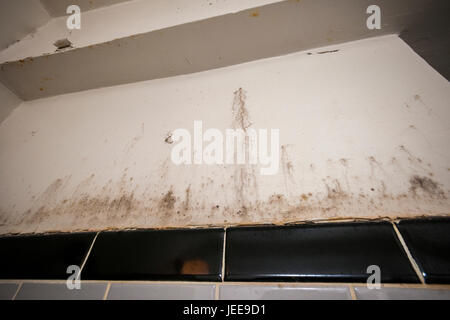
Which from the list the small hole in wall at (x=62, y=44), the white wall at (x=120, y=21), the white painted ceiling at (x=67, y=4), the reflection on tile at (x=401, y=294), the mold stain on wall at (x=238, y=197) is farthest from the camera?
the white painted ceiling at (x=67, y=4)

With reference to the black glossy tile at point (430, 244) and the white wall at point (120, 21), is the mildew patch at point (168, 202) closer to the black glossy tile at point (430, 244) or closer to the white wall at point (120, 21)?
the black glossy tile at point (430, 244)

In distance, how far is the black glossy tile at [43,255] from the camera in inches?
17.6

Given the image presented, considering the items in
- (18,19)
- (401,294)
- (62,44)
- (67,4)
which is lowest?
(401,294)

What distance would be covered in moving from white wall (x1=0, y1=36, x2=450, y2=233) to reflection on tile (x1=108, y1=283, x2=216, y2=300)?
0.13 m

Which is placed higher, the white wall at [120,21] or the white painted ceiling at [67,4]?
the white painted ceiling at [67,4]

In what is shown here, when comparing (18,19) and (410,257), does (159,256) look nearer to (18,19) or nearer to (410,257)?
(410,257)

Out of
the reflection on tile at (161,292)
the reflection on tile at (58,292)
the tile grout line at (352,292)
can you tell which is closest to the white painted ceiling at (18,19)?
the reflection on tile at (58,292)

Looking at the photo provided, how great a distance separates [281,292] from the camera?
346 mm

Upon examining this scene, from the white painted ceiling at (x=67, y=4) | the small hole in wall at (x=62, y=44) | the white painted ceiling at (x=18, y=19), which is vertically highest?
the white painted ceiling at (x=67, y=4)

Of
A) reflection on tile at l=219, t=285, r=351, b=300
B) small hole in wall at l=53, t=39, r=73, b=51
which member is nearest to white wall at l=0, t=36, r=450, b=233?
reflection on tile at l=219, t=285, r=351, b=300

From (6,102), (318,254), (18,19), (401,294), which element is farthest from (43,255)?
(18,19)

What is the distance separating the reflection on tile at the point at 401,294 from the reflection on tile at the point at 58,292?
510mm

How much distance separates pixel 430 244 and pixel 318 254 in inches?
7.7
